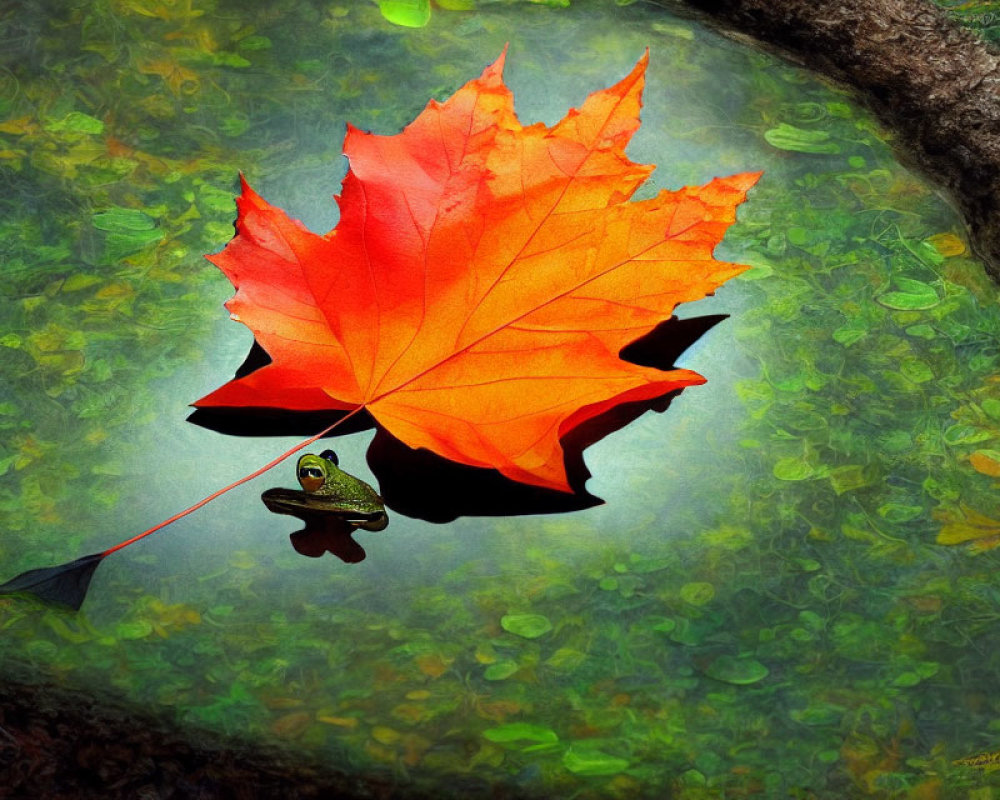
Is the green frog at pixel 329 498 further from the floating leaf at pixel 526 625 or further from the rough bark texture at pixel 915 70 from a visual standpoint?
A: the rough bark texture at pixel 915 70

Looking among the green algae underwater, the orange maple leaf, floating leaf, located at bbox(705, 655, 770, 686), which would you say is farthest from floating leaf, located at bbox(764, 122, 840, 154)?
floating leaf, located at bbox(705, 655, 770, 686)

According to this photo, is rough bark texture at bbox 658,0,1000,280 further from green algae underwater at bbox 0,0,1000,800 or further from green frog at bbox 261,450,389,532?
green frog at bbox 261,450,389,532

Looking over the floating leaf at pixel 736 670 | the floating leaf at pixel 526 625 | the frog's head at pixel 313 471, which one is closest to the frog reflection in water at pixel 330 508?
the frog's head at pixel 313 471

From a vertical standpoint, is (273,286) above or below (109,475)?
above

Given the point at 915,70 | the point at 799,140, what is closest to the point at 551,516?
the point at 799,140

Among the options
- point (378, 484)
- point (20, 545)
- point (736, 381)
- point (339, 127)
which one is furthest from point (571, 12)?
point (20, 545)

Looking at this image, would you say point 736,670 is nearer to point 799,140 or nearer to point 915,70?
point 799,140

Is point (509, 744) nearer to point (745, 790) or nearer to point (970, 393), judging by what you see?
point (745, 790)
